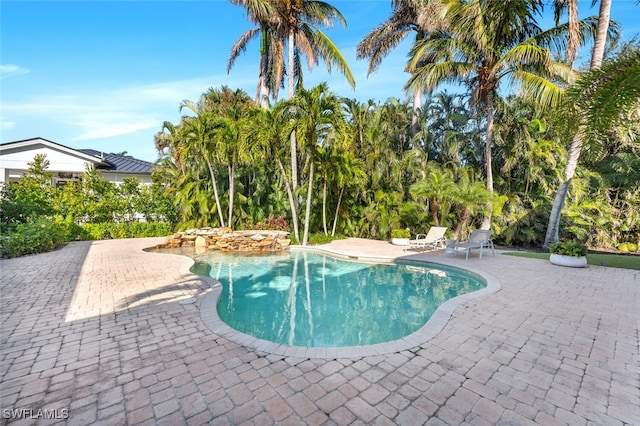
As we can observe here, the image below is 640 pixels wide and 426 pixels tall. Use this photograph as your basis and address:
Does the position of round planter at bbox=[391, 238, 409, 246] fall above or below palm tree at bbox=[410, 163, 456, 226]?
below

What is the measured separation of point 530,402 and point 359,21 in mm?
18584

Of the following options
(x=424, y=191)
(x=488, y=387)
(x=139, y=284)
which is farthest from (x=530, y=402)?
(x=424, y=191)

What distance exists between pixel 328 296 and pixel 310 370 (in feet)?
12.4

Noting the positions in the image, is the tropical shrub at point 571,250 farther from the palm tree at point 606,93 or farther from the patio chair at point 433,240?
the palm tree at point 606,93

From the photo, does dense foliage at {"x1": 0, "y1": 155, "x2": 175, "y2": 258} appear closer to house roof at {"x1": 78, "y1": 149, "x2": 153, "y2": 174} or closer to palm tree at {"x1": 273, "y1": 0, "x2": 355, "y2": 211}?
house roof at {"x1": 78, "y1": 149, "x2": 153, "y2": 174}

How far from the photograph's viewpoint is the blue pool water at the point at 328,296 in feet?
16.0

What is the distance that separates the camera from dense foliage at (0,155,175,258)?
9.89 metres

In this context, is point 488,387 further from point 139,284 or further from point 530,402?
point 139,284

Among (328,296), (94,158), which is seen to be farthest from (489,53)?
(94,158)

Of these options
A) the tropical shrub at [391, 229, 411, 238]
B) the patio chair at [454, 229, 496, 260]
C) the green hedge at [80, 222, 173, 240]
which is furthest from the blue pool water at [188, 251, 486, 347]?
the green hedge at [80, 222, 173, 240]

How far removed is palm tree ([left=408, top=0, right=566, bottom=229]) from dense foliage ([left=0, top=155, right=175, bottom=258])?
15.3 metres

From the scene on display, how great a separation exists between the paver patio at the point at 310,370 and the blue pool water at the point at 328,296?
1.06 metres

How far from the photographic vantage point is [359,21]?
15992mm

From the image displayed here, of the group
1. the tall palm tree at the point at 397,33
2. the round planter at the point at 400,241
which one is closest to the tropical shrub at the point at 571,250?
the round planter at the point at 400,241
